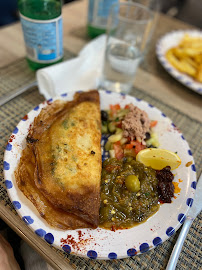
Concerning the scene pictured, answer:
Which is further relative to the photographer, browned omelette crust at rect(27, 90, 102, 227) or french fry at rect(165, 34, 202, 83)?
french fry at rect(165, 34, 202, 83)

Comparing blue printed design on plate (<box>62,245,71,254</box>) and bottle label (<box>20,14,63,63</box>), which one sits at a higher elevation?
bottle label (<box>20,14,63,63</box>)

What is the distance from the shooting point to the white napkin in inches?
73.4

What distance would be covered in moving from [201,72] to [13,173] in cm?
188

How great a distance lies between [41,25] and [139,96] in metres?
1.01

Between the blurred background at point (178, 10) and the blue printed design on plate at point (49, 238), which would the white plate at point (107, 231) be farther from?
the blurred background at point (178, 10)

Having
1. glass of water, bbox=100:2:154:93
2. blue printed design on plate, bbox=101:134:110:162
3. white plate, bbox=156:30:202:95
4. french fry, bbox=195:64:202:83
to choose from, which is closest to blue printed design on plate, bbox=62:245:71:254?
blue printed design on plate, bbox=101:134:110:162

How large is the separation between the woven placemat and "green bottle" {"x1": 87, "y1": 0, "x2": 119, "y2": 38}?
0.43m

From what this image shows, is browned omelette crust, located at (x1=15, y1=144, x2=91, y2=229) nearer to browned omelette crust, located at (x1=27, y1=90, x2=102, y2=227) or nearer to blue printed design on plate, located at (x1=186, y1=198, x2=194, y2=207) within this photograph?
browned omelette crust, located at (x1=27, y1=90, x2=102, y2=227)

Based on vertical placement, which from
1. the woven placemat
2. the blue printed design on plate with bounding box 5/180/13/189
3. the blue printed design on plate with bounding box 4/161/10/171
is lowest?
the woven placemat

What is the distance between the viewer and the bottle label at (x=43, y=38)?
1.72 meters

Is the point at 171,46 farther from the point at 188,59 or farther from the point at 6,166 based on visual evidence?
the point at 6,166

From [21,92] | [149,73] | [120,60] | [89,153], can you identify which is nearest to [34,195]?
[89,153]

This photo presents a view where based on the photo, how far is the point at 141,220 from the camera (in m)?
1.21

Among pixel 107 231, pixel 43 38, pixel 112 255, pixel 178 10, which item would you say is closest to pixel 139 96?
pixel 43 38
